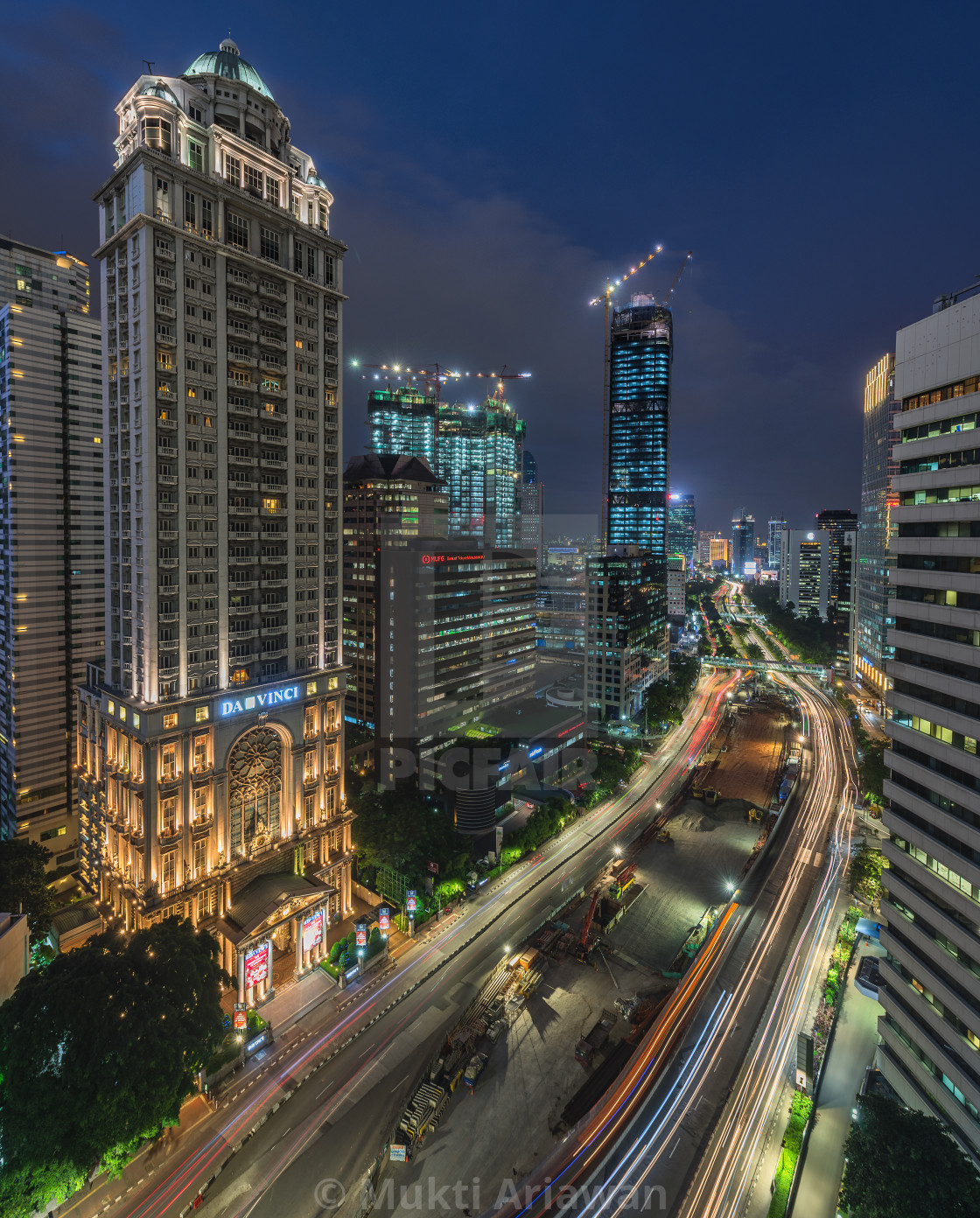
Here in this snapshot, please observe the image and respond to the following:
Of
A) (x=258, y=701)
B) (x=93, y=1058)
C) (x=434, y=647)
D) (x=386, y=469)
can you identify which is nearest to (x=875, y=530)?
(x=434, y=647)

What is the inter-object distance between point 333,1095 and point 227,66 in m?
80.8

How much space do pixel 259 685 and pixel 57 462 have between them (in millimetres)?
38642

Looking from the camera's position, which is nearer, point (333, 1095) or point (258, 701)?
point (333, 1095)

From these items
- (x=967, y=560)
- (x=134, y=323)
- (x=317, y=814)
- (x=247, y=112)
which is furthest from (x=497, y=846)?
(x=247, y=112)

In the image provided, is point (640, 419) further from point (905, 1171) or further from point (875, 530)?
point (905, 1171)

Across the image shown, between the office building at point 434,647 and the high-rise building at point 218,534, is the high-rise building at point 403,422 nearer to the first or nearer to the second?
the office building at point 434,647

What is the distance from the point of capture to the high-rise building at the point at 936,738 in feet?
94.9

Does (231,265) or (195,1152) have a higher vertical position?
(231,265)

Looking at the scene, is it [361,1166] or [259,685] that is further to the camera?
[259,685]

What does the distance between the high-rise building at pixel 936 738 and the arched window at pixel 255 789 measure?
4721 centimetres

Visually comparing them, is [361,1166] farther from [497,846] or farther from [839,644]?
[839,644]

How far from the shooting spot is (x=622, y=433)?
17875cm

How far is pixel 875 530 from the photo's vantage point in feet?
364

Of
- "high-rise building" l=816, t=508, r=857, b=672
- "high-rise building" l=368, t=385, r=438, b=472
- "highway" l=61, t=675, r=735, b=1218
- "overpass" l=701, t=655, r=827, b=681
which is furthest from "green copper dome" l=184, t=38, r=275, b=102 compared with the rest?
"high-rise building" l=816, t=508, r=857, b=672
